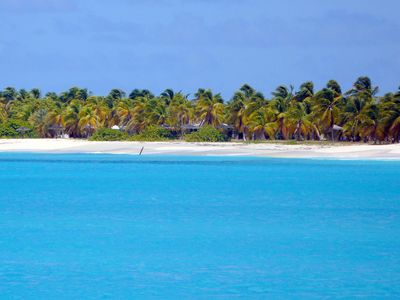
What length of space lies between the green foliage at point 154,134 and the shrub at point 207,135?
251cm

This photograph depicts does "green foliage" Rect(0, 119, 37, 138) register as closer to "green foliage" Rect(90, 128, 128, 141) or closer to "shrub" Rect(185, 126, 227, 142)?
"green foliage" Rect(90, 128, 128, 141)

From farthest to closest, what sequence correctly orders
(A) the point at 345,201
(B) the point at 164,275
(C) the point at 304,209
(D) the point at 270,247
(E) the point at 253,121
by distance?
(E) the point at 253,121 → (A) the point at 345,201 → (C) the point at 304,209 → (D) the point at 270,247 → (B) the point at 164,275

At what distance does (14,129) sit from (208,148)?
24.7 metres

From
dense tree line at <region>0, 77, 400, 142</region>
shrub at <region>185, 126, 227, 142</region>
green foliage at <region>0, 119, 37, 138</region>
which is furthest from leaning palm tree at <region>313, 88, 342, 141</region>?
green foliage at <region>0, 119, 37, 138</region>

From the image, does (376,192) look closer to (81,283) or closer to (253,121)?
(81,283)

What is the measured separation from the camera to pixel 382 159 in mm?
66500

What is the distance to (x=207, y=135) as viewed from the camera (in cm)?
8519

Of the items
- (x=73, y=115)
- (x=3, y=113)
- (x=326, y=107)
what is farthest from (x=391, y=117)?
(x=3, y=113)

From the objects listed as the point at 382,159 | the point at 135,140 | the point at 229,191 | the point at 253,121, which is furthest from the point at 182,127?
the point at 229,191

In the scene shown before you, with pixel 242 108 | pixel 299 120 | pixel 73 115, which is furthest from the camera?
pixel 73 115

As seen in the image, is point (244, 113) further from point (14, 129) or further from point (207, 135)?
point (14, 129)

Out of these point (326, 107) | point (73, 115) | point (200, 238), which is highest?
point (326, 107)

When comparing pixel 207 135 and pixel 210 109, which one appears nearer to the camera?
pixel 207 135

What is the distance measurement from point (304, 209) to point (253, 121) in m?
48.5
